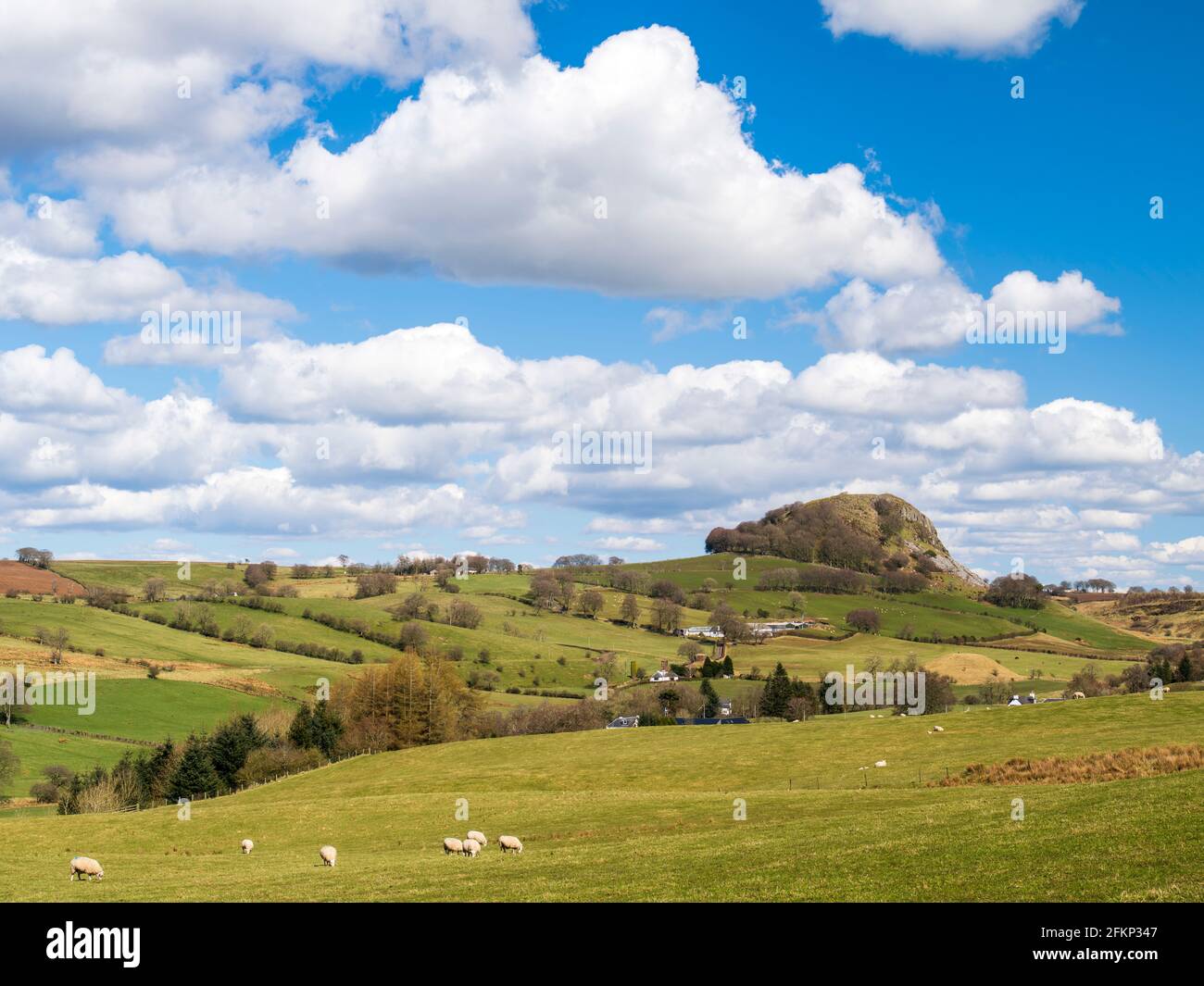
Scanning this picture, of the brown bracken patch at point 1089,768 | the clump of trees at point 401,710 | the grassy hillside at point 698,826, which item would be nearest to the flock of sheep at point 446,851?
the grassy hillside at point 698,826

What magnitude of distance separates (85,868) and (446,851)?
13879mm

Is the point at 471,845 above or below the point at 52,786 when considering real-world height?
above

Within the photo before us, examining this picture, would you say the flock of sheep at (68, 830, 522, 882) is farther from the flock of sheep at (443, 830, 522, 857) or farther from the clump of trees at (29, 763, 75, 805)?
the clump of trees at (29, 763, 75, 805)

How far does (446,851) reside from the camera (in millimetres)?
43938

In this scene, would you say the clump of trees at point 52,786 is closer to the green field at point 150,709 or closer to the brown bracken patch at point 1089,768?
the green field at point 150,709

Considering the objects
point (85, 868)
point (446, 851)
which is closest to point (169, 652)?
point (85, 868)

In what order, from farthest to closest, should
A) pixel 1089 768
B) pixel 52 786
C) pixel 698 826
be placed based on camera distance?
pixel 52 786
pixel 1089 768
pixel 698 826

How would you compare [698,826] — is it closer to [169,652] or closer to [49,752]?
[49,752]

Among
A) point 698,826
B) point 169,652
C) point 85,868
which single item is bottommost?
point 169,652

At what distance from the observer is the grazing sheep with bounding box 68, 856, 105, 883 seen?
38.8m

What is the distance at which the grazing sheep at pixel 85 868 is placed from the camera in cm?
3878
